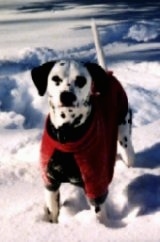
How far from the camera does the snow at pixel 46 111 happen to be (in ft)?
8.03

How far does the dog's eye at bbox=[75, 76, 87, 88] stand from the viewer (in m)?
2.21

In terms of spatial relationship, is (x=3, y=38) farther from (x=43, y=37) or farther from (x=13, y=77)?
(x=13, y=77)

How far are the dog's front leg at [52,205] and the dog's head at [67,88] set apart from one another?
1.25 feet

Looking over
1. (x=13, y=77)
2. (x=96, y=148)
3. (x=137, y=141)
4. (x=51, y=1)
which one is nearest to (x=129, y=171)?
(x=137, y=141)

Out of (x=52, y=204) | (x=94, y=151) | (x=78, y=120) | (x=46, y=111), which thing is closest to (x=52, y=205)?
(x=52, y=204)

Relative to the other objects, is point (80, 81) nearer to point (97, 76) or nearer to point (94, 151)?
point (97, 76)

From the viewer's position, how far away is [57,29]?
19.2 ft

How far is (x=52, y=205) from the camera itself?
259 cm

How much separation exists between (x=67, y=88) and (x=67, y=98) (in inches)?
1.6

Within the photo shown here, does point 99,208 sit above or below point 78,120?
below

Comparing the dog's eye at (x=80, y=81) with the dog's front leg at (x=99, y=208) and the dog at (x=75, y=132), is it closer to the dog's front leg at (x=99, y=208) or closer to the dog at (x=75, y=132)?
the dog at (x=75, y=132)

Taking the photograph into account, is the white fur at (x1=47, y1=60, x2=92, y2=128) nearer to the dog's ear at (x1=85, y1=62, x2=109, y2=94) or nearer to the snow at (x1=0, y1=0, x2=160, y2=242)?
the dog's ear at (x1=85, y1=62, x2=109, y2=94)

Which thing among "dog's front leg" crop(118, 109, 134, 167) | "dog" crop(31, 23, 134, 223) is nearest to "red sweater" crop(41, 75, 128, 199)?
"dog" crop(31, 23, 134, 223)

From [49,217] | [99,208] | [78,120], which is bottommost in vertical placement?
[49,217]
